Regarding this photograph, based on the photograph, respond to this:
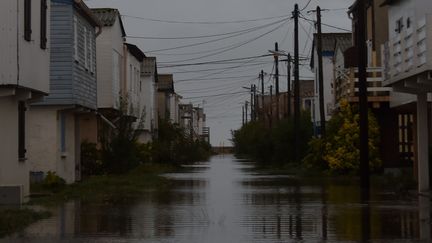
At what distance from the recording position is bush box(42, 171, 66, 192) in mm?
27672

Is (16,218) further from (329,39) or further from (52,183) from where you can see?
(329,39)

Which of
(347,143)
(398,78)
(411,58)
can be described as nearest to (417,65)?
(411,58)

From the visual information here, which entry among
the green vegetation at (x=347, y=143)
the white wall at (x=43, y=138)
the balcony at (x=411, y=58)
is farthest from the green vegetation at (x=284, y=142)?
the balcony at (x=411, y=58)

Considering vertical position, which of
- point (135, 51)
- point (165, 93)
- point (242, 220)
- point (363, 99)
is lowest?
point (242, 220)

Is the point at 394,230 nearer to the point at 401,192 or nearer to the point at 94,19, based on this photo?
the point at 401,192

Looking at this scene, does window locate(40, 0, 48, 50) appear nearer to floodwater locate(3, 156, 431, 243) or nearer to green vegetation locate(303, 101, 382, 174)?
floodwater locate(3, 156, 431, 243)

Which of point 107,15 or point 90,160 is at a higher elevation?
point 107,15

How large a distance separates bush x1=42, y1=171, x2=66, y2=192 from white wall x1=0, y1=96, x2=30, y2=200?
473cm

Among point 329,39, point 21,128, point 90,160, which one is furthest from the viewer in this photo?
point 329,39

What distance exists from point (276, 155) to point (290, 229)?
44.0m

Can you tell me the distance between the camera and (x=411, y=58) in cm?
2375

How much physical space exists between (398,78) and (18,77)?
1078 centimetres

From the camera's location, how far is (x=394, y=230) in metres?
15.9

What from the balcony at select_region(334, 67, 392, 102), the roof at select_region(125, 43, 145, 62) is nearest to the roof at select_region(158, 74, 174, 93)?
the roof at select_region(125, 43, 145, 62)
